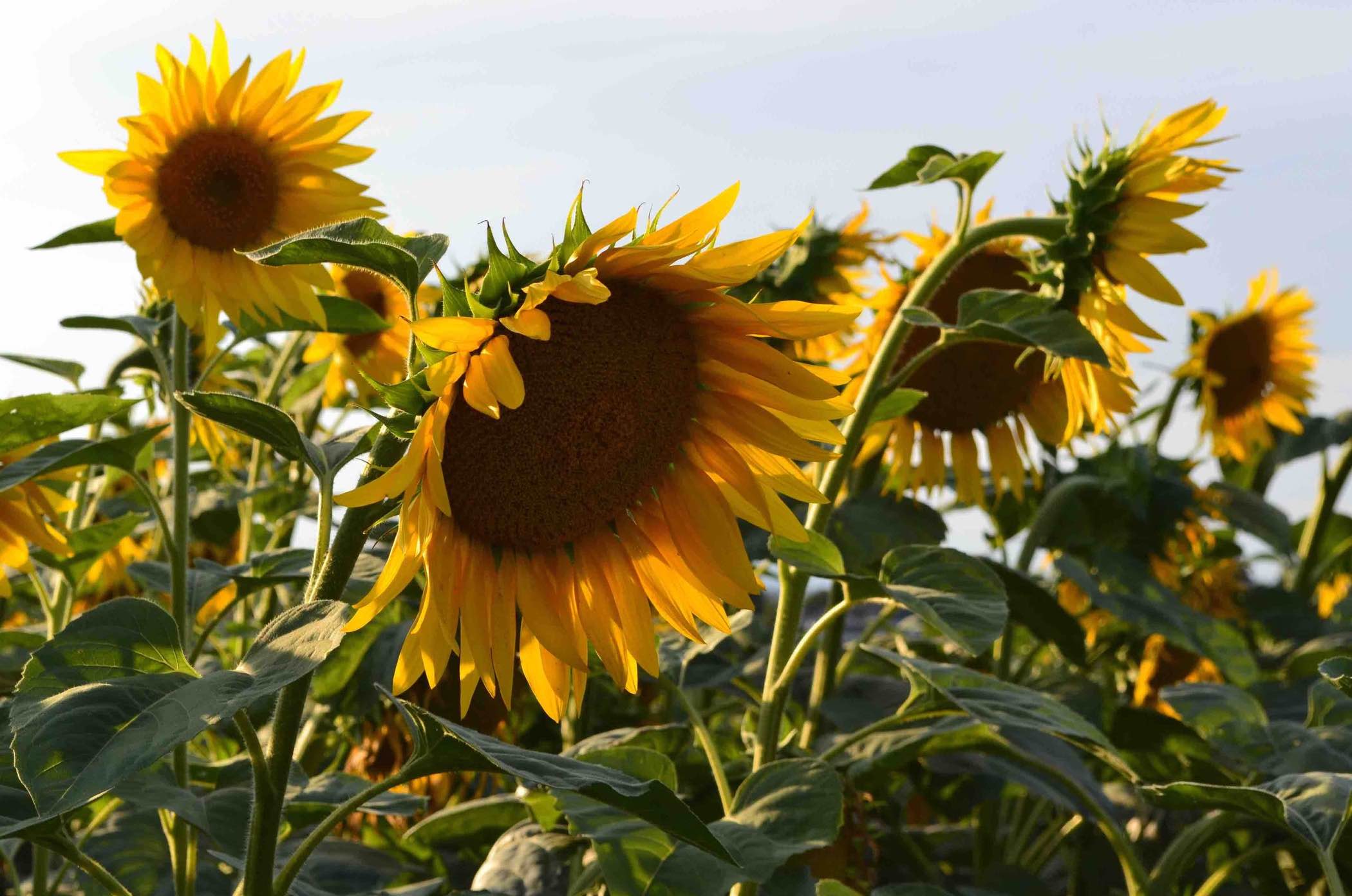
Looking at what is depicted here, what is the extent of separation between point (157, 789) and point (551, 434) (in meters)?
0.52

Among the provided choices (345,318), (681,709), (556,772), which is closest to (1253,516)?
(681,709)

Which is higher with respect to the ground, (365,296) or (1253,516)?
(365,296)

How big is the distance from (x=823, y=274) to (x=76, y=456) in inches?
54.0

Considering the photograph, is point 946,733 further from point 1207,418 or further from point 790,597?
point 1207,418

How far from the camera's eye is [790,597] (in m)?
1.61

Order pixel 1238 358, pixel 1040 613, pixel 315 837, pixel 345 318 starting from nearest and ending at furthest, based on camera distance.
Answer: pixel 315 837 → pixel 345 318 → pixel 1040 613 → pixel 1238 358

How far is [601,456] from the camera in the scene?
45.7 inches

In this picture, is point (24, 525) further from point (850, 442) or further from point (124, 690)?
point (850, 442)

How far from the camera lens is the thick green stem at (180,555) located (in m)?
1.44

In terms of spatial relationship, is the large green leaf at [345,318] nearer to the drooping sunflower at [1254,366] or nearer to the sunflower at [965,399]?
the sunflower at [965,399]

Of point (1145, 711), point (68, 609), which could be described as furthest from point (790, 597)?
point (68, 609)

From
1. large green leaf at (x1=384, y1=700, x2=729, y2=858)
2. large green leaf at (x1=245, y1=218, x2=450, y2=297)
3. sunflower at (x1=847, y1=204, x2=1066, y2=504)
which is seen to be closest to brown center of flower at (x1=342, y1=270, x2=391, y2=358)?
sunflower at (x1=847, y1=204, x2=1066, y2=504)

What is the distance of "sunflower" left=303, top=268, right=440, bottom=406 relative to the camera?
2824mm

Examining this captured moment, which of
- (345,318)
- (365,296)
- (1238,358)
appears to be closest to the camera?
(345,318)
